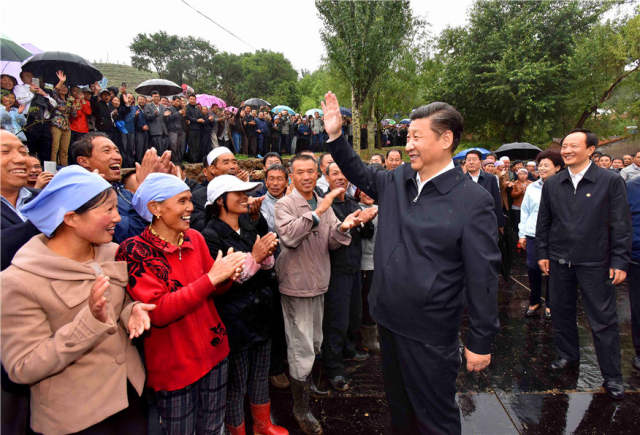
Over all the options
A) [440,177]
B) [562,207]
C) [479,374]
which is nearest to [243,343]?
[440,177]

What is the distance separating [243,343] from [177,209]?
1032 mm

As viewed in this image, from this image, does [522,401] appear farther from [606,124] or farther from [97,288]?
[606,124]

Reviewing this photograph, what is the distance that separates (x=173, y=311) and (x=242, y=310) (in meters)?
0.66

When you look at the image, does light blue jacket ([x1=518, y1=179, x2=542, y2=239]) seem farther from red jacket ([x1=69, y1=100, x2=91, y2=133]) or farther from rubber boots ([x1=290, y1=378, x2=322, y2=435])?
red jacket ([x1=69, y1=100, x2=91, y2=133])

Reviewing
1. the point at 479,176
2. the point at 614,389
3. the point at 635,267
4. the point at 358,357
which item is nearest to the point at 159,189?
the point at 358,357

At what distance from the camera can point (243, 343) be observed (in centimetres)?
243

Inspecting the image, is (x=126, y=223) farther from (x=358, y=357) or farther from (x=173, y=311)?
(x=358, y=357)

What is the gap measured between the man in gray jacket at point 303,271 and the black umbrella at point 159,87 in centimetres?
949

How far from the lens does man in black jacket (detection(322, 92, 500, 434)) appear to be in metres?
1.92

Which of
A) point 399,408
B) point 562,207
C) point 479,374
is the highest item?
point 562,207

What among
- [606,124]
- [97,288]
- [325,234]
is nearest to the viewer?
[97,288]

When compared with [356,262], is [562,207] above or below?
above

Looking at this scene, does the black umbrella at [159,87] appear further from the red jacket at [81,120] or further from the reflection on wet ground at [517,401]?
the reflection on wet ground at [517,401]

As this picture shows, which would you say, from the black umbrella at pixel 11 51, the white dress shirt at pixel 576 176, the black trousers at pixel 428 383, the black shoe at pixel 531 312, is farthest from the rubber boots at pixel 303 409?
the black umbrella at pixel 11 51
